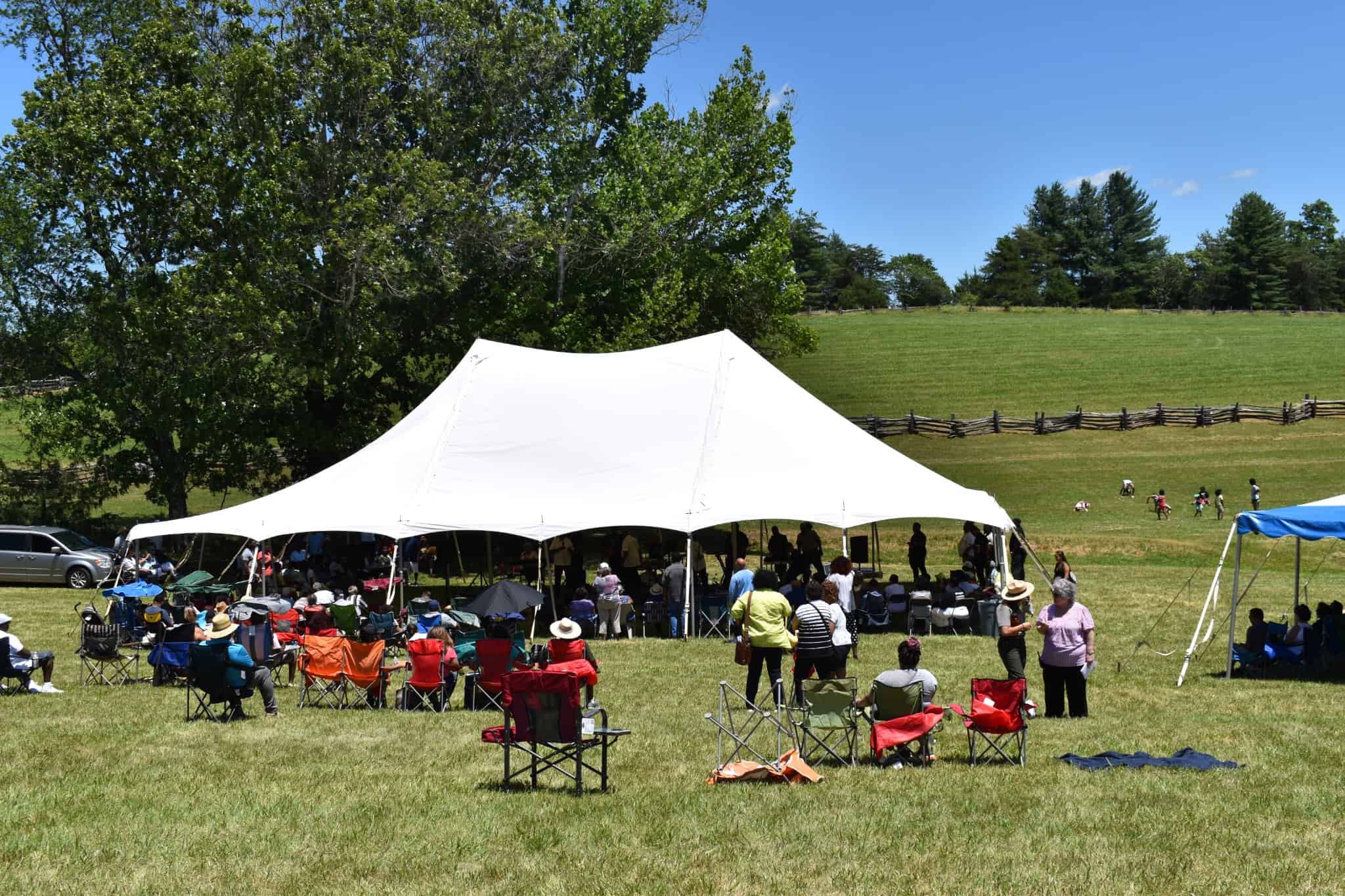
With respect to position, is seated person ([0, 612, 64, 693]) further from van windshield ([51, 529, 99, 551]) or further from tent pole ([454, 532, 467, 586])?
van windshield ([51, 529, 99, 551])

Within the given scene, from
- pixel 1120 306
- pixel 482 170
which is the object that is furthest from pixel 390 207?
pixel 1120 306

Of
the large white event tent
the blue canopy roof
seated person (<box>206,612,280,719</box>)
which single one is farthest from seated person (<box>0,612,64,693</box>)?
the blue canopy roof

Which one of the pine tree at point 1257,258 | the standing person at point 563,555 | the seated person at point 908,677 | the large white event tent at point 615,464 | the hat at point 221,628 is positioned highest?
the pine tree at point 1257,258

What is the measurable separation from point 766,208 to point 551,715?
96.6ft

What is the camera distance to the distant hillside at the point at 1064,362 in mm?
51188

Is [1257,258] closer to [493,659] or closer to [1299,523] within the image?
[1299,523]

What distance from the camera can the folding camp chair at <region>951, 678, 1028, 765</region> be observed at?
939 centimetres

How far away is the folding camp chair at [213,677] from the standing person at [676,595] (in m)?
7.65

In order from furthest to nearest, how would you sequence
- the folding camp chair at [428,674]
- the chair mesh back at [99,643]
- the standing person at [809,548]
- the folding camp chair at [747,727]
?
the standing person at [809,548]
the chair mesh back at [99,643]
the folding camp chair at [428,674]
the folding camp chair at [747,727]

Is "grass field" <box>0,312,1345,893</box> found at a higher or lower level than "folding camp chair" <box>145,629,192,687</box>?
lower

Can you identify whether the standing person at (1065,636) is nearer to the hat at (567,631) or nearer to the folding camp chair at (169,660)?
the hat at (567,631)

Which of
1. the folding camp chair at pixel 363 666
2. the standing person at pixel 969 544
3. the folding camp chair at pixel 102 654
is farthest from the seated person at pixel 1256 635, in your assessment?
the folding camp chair at pixel 102 654

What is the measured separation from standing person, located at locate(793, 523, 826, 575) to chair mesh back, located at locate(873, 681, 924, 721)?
11.0 meters

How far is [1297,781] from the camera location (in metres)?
8.67
